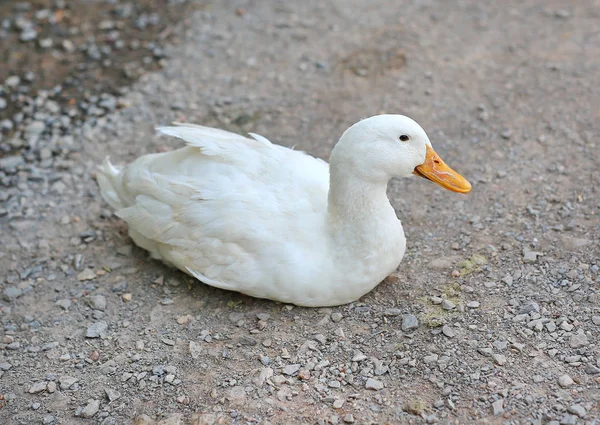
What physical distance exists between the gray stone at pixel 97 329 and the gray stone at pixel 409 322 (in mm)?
1951

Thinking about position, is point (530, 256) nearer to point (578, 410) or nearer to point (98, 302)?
point (578, 410)

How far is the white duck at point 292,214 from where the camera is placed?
4.21 meters

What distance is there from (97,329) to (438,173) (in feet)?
7.98

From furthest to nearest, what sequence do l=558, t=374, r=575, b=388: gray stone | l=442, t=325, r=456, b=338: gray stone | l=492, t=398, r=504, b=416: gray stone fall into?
l=442, t=325, r=456, b=338: gray stone, l=558, t=374, r=575, b=388: gray stone, l=492, t=398, r=504, b=416: gray stone

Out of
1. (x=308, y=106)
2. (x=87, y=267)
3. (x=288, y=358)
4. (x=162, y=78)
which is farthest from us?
(x=162, y=78)

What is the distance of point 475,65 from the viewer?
267 inches

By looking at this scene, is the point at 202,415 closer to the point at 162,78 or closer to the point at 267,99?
the point at 267,99

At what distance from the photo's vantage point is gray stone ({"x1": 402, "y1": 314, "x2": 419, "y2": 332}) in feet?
14.3

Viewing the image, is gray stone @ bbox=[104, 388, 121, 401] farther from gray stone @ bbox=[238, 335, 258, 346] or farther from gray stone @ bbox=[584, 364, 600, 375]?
gray stone @ bbox=[584, 364, 600, 375]

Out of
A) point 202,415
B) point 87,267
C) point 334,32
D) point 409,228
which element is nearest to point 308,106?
point 334,32

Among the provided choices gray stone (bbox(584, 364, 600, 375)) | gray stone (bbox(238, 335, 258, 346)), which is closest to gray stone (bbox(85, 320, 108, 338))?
gray stone (bbox(238, 335, 258, 346))

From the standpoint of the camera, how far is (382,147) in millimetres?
4148

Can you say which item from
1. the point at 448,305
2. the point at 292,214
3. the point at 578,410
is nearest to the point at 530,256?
the point at 448,305

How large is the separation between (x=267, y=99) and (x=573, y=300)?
346 centimetres
